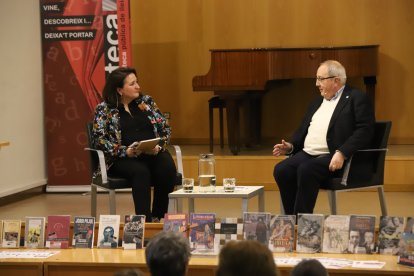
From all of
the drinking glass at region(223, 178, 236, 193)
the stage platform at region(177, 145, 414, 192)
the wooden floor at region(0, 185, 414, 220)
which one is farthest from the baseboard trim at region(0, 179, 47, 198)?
the drinking glass at region(223, 178, 236, 193)

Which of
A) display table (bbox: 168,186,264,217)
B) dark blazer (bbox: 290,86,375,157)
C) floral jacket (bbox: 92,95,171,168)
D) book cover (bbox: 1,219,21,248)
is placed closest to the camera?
book cover (bbox: 1,219,21,248)

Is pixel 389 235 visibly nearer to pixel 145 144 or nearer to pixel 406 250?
pixel 406 250

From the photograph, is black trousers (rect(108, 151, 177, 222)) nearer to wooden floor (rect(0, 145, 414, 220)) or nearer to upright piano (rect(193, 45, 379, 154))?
wooden floor (rect(0, 145, 414, 220))

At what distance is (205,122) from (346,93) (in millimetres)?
A: 4666

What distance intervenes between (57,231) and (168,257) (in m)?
1.66

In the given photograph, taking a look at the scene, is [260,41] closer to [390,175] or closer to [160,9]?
[160,9]

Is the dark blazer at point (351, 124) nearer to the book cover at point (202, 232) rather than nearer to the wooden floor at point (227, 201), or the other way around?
the wooden floor at point (227, 201)

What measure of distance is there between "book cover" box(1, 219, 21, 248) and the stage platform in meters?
3.65

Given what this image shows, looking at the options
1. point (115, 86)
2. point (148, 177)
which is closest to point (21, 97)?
point (115, 86)

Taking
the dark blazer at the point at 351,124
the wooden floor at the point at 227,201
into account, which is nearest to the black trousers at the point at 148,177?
the wooden floor at the point at 227,201

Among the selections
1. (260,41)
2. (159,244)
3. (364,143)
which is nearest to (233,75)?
(260,41)

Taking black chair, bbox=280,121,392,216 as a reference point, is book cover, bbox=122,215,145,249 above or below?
below

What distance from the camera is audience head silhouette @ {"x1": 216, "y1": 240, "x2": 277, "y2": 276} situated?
2293 millimetres

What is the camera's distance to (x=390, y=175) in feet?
24.2
